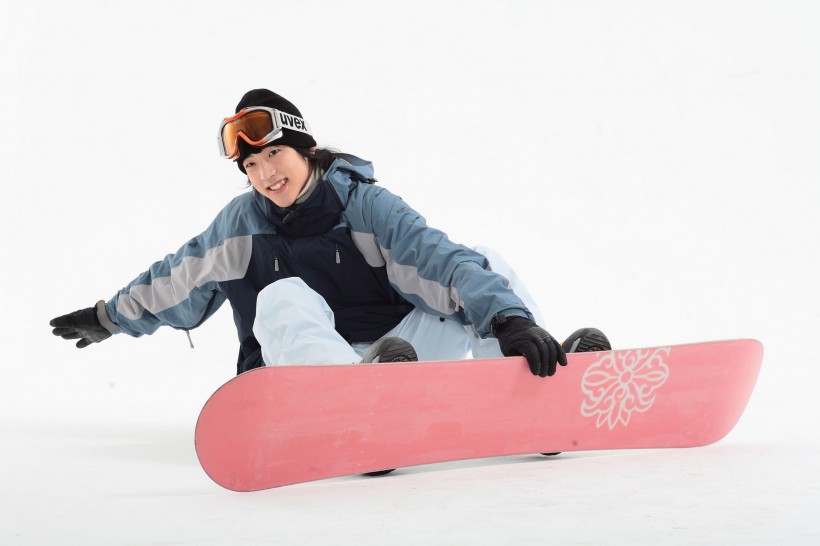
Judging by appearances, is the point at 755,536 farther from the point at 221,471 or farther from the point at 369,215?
the point at 369,215

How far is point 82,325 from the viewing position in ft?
9.28

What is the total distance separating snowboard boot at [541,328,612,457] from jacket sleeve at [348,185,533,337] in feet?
0.61

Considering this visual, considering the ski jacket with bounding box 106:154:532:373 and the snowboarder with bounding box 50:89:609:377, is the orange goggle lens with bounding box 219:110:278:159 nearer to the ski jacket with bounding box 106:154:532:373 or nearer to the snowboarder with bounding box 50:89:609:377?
the snowboarder with bounding box 50:89:609:377

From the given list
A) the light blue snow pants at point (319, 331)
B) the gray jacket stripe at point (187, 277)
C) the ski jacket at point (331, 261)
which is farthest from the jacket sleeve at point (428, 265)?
the gray jacket stripe at point (187, 277)

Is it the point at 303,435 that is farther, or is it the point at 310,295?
the point at 310,295

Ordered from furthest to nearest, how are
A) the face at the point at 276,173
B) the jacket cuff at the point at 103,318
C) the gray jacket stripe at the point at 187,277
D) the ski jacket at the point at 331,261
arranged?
the jacket cuff at the point at 103,318, the gray jacket stripe at the point at 187,277, the face at the point at 276,173, the ski jacket at the point at 331,261

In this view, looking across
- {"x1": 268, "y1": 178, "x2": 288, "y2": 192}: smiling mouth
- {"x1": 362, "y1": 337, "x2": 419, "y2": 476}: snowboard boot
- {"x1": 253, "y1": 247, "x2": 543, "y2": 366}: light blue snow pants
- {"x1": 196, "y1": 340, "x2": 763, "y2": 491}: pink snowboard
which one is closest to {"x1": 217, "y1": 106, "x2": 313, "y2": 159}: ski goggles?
{"x1": 268, "y1": 178, "x2": 288, "y2": 192}: smiling mouth

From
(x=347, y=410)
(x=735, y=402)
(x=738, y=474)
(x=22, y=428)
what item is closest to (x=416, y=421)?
(x=347, y=410)

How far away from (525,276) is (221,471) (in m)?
3.37

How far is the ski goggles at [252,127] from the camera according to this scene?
92.4 inches

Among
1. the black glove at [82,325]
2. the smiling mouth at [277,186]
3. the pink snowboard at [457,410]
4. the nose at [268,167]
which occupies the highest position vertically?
the nose at [268,167]

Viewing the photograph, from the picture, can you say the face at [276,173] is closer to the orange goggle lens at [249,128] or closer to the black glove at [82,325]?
the orange goggle lens at [249,128]

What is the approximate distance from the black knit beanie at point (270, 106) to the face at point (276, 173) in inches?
0.7

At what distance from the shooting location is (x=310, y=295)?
2.22m
